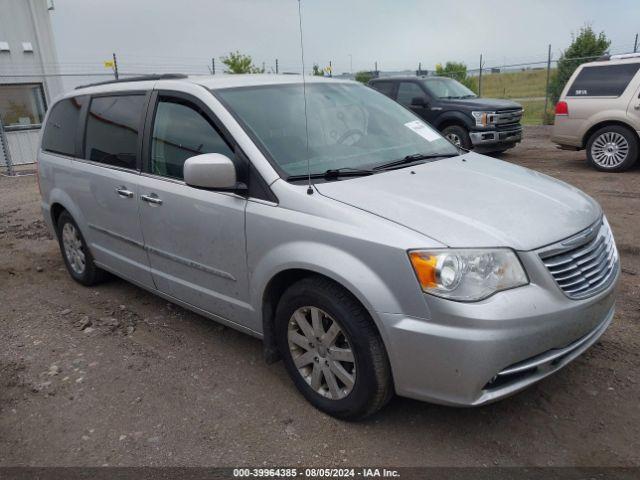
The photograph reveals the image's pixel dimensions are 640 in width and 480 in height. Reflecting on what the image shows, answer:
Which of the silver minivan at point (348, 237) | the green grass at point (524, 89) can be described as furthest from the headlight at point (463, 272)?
the green grass at point (524, 89)

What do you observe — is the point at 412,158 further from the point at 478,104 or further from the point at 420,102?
the point at 420,102

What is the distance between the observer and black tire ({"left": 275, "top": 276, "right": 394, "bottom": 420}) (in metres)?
2.58

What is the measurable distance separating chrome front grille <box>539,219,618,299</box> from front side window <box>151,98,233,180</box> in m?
1.84

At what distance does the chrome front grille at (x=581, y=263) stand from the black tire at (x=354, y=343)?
2.91 feet

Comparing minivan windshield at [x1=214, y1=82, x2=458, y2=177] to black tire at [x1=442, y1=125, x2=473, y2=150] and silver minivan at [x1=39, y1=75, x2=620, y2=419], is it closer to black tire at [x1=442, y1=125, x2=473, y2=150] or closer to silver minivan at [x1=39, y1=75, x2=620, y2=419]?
silver minivan at [x1=39, y1=75, x2=620, y2=419]

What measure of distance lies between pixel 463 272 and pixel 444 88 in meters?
10.3

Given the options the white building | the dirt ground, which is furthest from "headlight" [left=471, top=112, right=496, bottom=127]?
the white building

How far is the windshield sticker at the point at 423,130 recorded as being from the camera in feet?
12.7

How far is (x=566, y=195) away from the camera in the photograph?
3.09 m

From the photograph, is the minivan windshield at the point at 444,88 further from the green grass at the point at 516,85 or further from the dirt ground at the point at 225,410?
the green grass at the point at 516,85

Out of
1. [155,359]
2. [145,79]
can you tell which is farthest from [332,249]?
[145,79]

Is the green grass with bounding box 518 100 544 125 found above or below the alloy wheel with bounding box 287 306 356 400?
below

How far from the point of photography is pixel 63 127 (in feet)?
16.0

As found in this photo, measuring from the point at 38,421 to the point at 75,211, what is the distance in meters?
2.10
